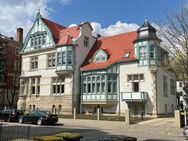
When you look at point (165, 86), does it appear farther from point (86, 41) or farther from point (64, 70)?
point (64, 70)

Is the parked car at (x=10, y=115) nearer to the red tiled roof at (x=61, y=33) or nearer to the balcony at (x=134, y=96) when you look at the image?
the balcony at (x=134, y=96)

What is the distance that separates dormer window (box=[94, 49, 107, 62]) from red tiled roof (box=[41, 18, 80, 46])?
4349 millimetres

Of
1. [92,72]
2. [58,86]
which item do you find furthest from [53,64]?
[92,72]

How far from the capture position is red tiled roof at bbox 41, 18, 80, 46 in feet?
136

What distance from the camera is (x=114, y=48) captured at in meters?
40.4

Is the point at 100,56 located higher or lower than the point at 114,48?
lower

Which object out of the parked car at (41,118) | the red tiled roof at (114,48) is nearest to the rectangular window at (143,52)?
the red tiled roof at (114,48)

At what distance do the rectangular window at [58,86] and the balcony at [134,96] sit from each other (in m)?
10.1

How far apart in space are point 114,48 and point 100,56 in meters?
2.40

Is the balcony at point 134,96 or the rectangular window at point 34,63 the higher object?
the rectangular window at point 34,63

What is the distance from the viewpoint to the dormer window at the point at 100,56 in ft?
129

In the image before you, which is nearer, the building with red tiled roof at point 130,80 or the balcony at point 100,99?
the building with red tiled roof at point 130,80

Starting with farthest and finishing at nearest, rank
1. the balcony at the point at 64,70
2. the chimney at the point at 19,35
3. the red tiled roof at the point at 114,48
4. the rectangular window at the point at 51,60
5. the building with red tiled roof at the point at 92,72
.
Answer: the chimney at the point at 19,35 → the rectangular window at the point at 51,60 → the balcony at the point at 64,70 → the red tiled roof at the point at 114,48 → the building with red tiled roof at the point at 92,72

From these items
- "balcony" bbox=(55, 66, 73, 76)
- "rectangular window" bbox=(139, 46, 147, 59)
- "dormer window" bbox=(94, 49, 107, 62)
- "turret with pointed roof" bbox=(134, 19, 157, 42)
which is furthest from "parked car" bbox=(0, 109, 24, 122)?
"turret with pointed roof" bbox=(134, 19, 157, 42)
